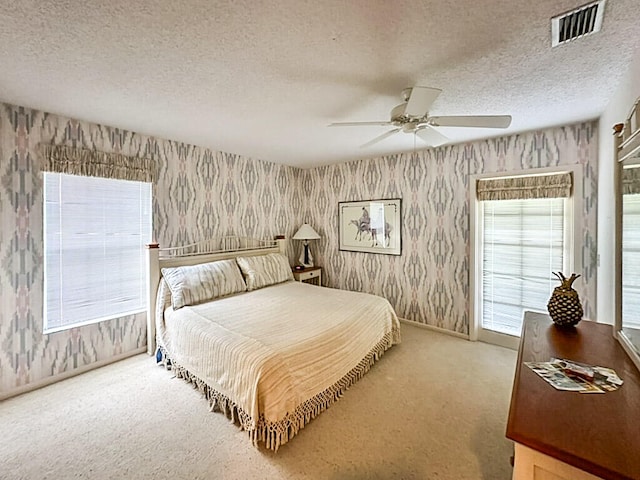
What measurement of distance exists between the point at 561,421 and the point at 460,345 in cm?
282

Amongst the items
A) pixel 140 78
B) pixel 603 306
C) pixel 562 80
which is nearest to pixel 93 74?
pixel 140 78

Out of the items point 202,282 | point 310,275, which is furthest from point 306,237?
point 202,282

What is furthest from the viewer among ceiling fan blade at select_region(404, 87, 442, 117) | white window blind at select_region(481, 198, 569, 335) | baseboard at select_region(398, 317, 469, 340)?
baseboard at select_region(398, 317, 469, 340)

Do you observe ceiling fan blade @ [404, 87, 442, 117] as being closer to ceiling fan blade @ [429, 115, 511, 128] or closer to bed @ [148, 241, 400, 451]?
ceiling fan blade @ [429, 115, 511, 128]

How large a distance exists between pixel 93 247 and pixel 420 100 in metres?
3.31

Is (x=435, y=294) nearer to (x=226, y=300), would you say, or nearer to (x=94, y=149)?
(x=226, y=300)

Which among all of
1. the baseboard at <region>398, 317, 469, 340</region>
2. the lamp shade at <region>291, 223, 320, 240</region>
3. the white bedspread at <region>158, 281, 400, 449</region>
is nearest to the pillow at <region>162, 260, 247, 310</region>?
the white bedspread at <region>158, 281, 400, 449</region>

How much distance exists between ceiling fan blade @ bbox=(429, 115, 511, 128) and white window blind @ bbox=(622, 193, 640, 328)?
0.83 m

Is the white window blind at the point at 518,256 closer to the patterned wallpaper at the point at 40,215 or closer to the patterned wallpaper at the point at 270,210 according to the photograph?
the patterned wallpaper at the point at 270,210

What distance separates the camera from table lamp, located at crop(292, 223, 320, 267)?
4.93 meters

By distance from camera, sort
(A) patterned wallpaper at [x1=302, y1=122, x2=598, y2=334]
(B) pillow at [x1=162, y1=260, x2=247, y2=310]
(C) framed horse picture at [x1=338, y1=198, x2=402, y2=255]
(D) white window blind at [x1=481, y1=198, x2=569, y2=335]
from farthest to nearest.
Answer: (C) framed horse picture at [x1=338, y1=198, x2=402, y2=255] < (D) white window blind at [x1=481, y1=198, x2=569, y2=335] < (B) pillow at [x1=162, y1=260, x2=247, y2=310] < (A) patterned wallpaper at [x1=302, y1=122, x2=598, y2=334]

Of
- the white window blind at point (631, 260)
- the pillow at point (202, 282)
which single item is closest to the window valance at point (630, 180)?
the white window blind at point (631, 260)

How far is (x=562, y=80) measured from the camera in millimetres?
1987

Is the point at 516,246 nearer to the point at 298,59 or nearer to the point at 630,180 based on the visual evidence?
the point at 630,180
